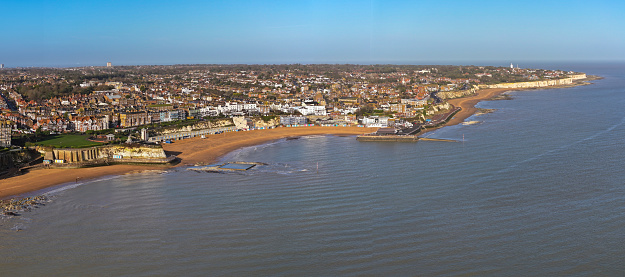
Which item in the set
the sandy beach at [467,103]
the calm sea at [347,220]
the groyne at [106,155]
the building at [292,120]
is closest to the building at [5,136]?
the groyne at [106,155]

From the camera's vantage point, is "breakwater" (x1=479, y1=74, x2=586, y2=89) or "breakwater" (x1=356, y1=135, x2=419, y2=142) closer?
"breakwater" (x1=356, y1=135, x2=419, y2=142)

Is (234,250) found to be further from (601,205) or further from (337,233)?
(601,205)

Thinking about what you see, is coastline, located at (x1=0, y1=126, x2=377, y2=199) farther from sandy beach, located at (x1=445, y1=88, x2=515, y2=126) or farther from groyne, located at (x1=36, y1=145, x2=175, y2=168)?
sandy beach, located at (x1=445, y1=88, x2=515, y2=126)

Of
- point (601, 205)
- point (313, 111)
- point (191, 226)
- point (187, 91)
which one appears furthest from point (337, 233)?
point (187, 91)

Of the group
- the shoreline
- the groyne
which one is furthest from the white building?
the groyne

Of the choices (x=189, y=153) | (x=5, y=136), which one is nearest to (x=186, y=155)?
(x=189, y=153)

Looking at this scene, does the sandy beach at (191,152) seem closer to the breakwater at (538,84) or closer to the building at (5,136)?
the building at (5,136)

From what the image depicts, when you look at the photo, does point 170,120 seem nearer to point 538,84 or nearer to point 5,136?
point 5,136

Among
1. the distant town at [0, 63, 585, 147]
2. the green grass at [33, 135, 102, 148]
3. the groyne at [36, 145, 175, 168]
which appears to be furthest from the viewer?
the distant town at [0, 63, 585, 147]
